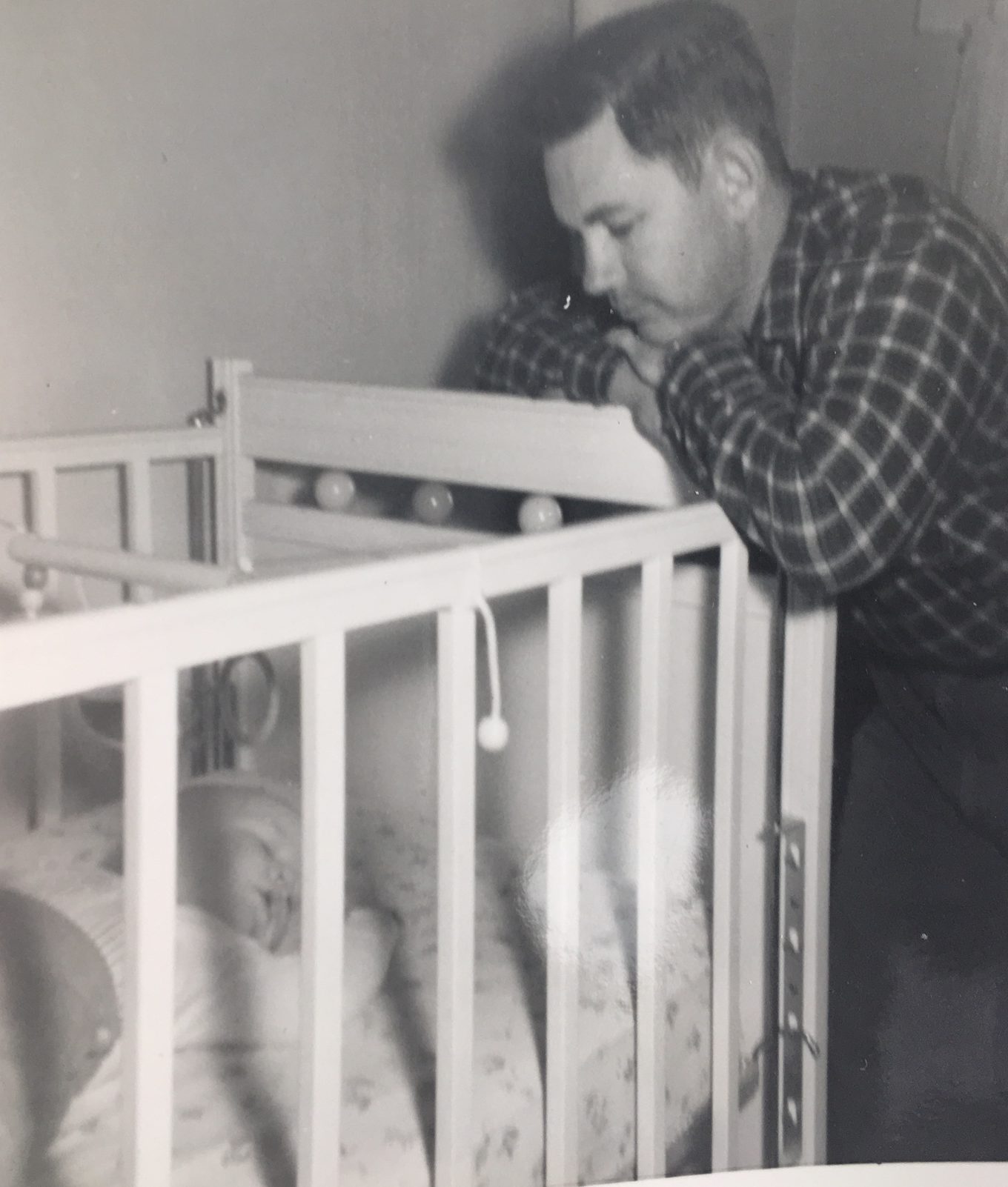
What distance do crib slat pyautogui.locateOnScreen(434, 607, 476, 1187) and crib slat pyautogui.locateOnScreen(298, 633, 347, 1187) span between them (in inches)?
2.7

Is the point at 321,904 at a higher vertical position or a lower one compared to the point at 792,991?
higher

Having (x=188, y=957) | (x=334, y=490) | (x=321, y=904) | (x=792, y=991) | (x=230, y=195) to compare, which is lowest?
(x=792, y=991)

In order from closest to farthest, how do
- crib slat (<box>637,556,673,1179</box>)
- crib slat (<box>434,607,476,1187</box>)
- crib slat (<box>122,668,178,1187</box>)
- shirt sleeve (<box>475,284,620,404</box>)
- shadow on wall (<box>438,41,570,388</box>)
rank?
crib slat (<box>122,668,178,1187</box>)
crib slat (<box>434,607,476,1187</box>)
crib slat (<box>637,556,673,1179</box>)
shirt sleeve (<box>475,284,620,404</box>)
shadow on wall (<box>438,41,570,388</box>)

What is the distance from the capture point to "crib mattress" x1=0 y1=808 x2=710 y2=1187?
670 mm

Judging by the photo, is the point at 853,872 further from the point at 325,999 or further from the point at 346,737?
the point at 325,999

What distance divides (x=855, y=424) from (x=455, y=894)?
37cm

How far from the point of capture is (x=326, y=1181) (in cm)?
60

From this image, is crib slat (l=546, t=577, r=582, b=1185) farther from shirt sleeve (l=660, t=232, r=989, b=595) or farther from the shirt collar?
the shirt collar

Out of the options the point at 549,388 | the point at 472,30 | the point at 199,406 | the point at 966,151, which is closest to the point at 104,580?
the point at 199,406

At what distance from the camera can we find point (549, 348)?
1.07 m

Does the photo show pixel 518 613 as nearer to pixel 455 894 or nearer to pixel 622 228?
pixel 622 228

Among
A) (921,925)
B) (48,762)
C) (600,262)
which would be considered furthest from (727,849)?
(48,762)

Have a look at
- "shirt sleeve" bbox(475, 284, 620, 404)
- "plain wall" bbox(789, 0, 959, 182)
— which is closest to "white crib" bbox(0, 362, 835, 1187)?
"shirt sleeve" bbox(475, 284, 620, 404)

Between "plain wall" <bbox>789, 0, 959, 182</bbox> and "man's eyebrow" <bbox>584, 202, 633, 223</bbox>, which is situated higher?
"plain wall" <bbox>789, 0, 959, 182</bbox>
